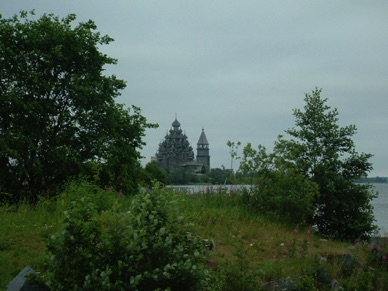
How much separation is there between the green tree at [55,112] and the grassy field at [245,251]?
8.53 metres

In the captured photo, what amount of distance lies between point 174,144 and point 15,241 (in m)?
121

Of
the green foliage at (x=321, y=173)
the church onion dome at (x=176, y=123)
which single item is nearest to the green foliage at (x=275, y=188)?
the green foliage at (x=321, y=173)

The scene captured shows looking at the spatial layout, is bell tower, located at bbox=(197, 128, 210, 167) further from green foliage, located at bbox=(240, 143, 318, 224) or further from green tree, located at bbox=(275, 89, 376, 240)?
green foliage, located at bbox=(240, 143, 318, 224)

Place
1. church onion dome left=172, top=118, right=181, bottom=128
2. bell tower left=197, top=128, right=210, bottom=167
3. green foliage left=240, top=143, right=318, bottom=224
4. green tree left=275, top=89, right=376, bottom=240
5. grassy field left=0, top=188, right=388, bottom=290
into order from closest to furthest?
grassy field left=0, top=188, right=388, bottom=290, green foliage left=240, top=143, right=318, bottom=224, green tree left=275, top=89, right=376, bottom=240, bell tower left=197, top=128, right=210, bottom=167, church onion dome left=172, top=118, right=181, bottom=128

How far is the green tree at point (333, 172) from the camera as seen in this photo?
72.2 feet

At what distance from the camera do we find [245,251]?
413 inches

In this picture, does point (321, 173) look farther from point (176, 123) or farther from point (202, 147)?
point (176, 123)

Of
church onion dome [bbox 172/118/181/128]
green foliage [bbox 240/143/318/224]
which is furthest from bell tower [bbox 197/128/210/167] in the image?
green foliage [bbox 240/143/318/224]

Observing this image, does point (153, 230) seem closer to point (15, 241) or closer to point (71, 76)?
point (15, 241)

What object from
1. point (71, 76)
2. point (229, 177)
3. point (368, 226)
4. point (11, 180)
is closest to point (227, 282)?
point (229, 177)

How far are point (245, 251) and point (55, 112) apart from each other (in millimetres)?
16322

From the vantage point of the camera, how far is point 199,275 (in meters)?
6.86

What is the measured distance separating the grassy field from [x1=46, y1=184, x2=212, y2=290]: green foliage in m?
1.65

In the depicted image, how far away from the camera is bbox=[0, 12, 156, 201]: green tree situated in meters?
22.8
